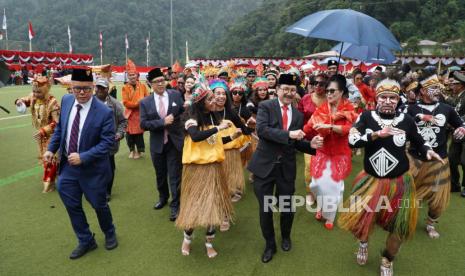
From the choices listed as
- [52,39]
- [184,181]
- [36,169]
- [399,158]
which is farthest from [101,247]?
[52,39]

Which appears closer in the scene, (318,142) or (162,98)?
(318,142)

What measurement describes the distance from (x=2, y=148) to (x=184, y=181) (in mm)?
6719

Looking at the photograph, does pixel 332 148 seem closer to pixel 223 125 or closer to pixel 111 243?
pixel 223 125

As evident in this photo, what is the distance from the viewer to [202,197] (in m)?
3.52

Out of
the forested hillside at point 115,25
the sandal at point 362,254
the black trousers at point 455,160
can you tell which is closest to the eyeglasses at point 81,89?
the sandal at point 362,254

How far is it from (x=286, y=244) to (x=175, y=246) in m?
1.23

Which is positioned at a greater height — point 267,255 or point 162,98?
point 162,98

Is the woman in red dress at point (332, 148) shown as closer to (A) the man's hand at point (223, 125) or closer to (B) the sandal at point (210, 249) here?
(A) the man's hand at point (223, 125)

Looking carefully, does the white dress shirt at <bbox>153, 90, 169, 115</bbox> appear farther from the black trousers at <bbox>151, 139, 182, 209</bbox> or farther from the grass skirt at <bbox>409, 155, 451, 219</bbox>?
the grass skirt at <bbox>409, 155, 451, 219</bbox>

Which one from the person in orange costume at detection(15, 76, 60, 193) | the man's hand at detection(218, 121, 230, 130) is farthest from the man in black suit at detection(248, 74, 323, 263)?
the person in orange costume at detection(15, 76, 60, 193)

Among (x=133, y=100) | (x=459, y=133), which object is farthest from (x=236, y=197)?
(x=133, y=100)

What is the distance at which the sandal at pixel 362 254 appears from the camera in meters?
3.49

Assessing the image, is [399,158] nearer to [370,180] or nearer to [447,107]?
[370,180]

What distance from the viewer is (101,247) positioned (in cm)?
388
